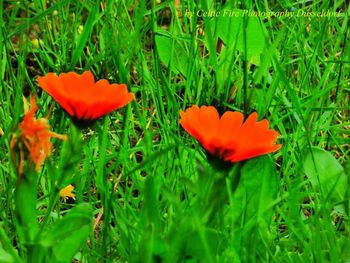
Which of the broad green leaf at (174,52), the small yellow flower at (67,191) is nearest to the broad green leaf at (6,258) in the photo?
the small yellow flower at (67,191)

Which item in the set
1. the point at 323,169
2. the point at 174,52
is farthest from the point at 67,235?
the point at 174,52

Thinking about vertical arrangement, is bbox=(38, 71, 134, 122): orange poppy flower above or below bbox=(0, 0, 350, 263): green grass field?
above

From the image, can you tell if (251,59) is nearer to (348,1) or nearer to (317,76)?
(317,76)

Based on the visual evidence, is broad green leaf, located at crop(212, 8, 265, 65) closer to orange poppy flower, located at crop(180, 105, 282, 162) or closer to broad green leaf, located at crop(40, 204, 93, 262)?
orange poppy flower, located at crop(180, 105, 282, 162)

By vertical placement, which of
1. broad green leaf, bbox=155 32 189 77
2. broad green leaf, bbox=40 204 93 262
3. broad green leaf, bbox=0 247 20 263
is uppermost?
broad green leaf, bbox=40 204 93 262

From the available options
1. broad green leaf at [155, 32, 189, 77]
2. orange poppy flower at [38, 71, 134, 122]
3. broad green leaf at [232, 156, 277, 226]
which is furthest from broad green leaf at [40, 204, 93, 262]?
broad green leaf at [155, 32, 189, 77]

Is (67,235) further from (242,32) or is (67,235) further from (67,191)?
(242,32)
